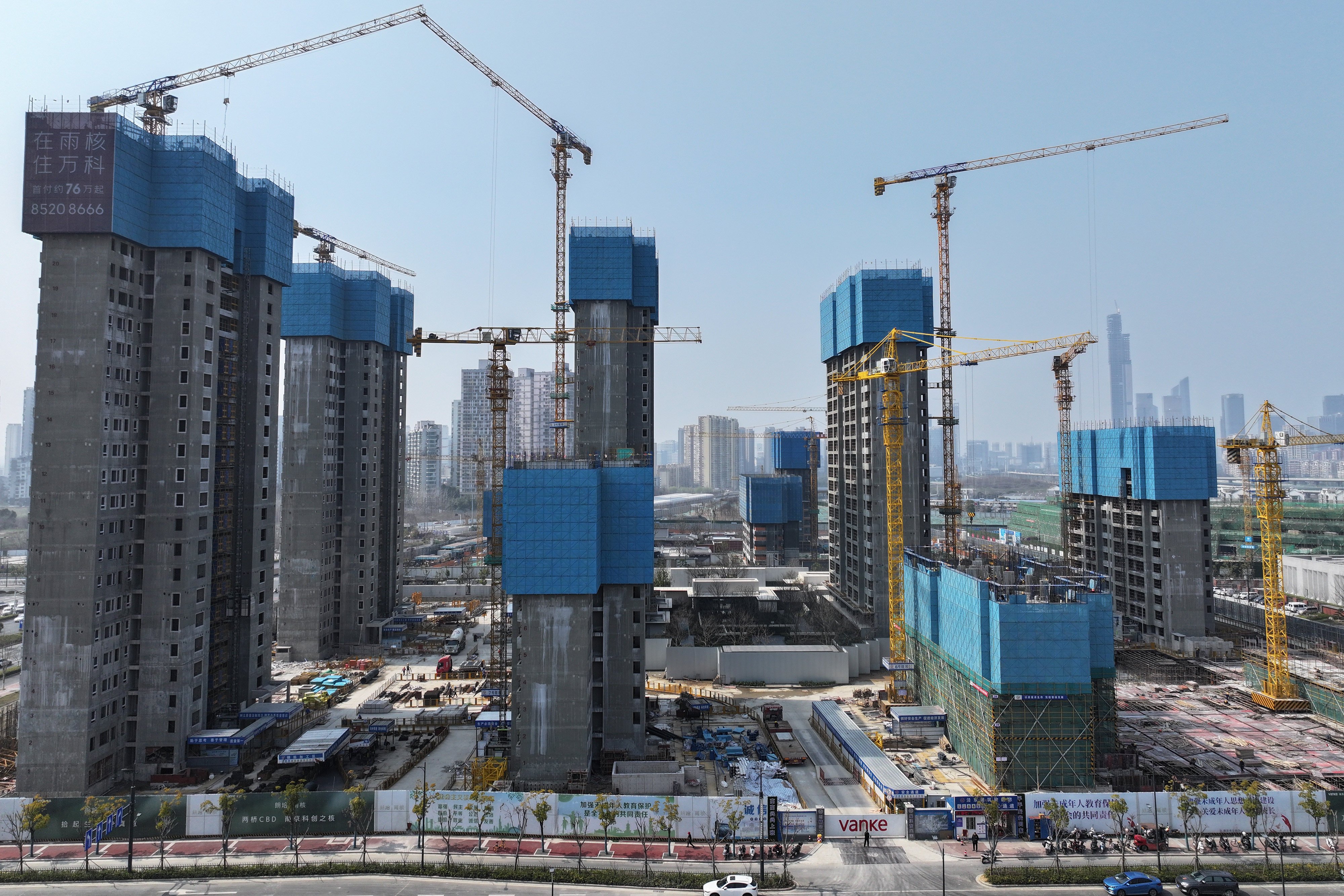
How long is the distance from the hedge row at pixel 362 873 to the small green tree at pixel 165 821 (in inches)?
80.3

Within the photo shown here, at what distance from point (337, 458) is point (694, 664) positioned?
174 ft

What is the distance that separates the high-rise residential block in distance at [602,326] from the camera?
84312mm

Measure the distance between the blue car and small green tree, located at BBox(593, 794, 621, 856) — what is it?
2654 centimetres

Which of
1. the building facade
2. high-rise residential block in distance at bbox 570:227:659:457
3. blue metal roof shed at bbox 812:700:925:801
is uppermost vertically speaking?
high-rise residential block in distance at bbox 570:227:659:457

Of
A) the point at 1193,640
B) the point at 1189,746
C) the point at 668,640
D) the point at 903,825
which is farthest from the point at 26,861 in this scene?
the point at 1193,640

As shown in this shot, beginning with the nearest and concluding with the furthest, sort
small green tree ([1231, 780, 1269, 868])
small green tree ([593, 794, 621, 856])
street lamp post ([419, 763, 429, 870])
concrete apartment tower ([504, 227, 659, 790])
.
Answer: street lamp post ([419, 763, 429, 870]) < small green tree ([593, 794, 621, 856]) < small green tree ([1231, 780, 1269, 868]) < concrete apartment tower ([504, 227, 659, 790])

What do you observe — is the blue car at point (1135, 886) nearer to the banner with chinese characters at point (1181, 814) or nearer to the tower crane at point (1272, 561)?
the banner with chinese characters at point (1181, 814)

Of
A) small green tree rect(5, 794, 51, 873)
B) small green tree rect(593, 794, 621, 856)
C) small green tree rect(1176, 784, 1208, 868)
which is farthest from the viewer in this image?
small green tree rect(1176, 784, 1208, 868)

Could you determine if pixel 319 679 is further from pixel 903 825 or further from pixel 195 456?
pixel 903 825

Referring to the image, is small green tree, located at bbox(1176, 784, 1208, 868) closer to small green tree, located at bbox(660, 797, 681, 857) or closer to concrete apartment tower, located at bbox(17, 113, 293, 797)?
small green tree, located at bbox(660, 797, 681, 857)

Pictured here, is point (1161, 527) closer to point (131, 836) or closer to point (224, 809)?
point (224, 809)

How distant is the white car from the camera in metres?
37.8

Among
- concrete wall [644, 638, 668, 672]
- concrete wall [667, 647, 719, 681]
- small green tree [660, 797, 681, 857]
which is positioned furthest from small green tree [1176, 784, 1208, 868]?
concrete wall [644, 638, 668, 672]

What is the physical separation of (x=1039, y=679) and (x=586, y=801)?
3169cm
